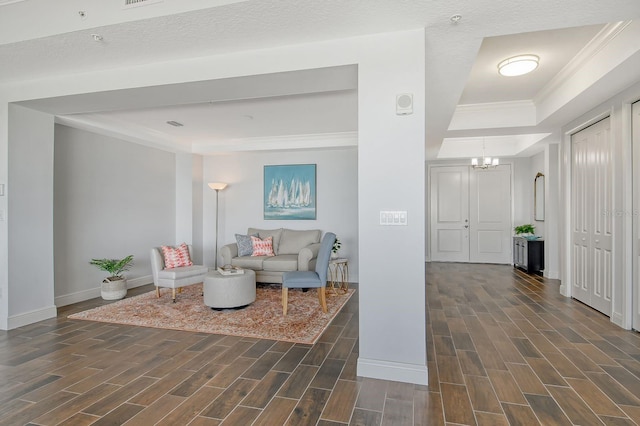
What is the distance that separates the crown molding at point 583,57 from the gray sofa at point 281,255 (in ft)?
12.9

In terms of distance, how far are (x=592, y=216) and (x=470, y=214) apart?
12.9 feet

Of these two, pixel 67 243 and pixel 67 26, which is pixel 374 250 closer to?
pixel 67 26

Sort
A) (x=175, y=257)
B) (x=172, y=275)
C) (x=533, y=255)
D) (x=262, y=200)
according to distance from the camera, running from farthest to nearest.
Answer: (x=262, y=200)
(x=533, y=255)
(x=175, y=257)
(x=172, y=275)

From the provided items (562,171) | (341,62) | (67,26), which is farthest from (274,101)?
(562,171)

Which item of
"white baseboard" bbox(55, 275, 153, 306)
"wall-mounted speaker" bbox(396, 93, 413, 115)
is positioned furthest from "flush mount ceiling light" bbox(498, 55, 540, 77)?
"white baseboard" bbox(55, 275, 153, 306)

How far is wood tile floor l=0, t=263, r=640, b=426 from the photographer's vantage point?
2070 mm

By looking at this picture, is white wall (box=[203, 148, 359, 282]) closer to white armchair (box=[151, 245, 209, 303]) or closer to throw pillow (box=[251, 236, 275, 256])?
throw pillow (box=[251, 236, 275, 256])

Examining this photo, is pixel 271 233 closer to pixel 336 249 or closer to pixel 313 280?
pixel 336 249

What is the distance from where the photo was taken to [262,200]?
6918 millimetres

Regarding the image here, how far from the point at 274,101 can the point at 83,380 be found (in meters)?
3.42

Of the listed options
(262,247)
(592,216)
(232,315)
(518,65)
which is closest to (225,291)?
(232,315)

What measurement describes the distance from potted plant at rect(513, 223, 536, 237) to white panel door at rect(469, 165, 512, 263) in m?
0.59

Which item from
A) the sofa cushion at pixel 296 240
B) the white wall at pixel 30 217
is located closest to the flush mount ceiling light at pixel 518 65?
the sofa cushion at pixel 296 240

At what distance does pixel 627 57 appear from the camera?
9.39 feet
